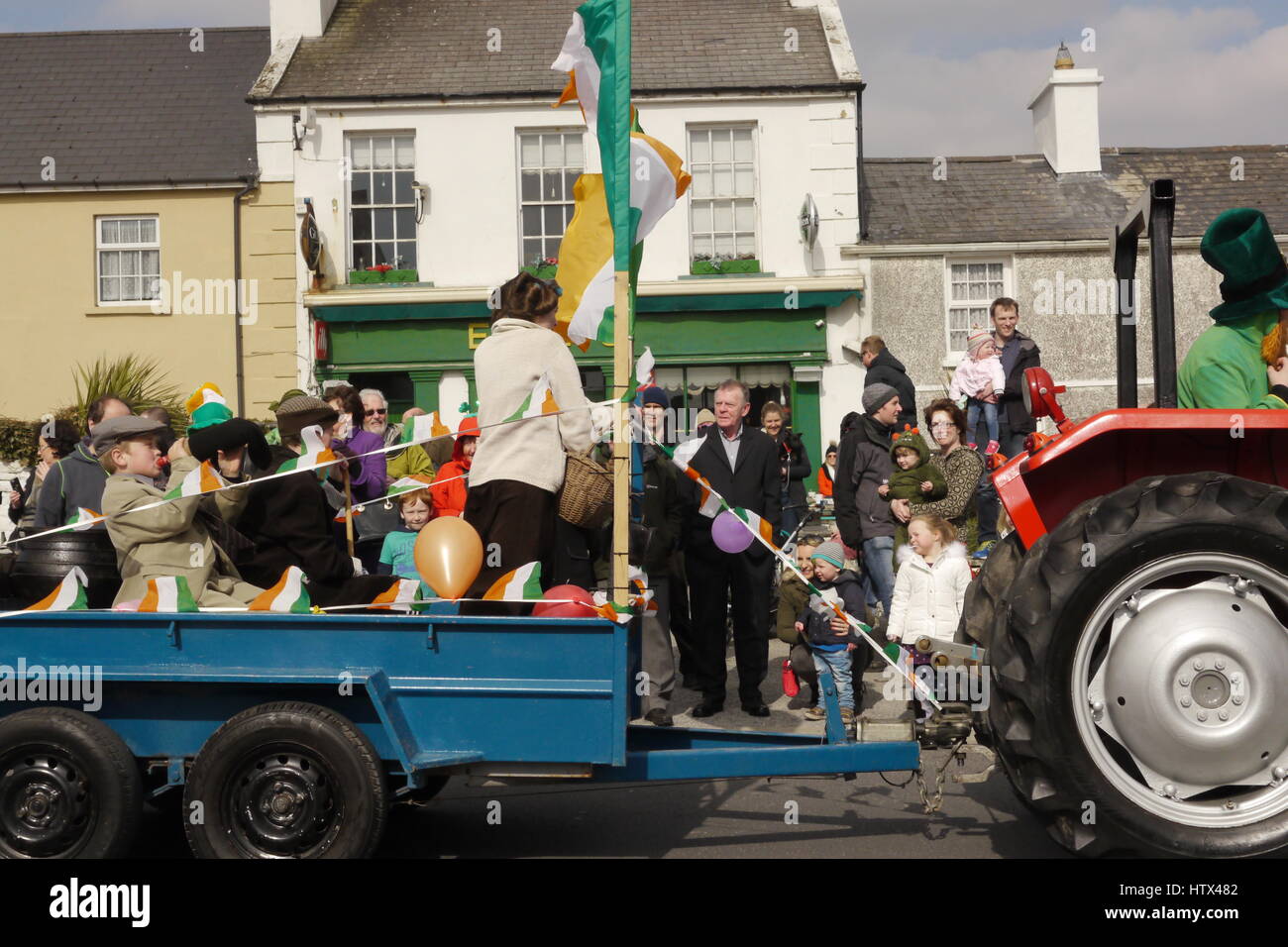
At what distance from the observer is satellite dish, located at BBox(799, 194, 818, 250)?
1886cm

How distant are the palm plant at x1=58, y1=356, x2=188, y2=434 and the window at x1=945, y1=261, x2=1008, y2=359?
34.1 ft

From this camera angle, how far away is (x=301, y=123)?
63.3 feet

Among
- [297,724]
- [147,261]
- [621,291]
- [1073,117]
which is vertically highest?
[1073,117]

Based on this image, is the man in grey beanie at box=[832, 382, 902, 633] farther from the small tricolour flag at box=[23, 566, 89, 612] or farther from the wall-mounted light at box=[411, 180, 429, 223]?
the wall-mounted light at box=[411, 180, 429, 223]

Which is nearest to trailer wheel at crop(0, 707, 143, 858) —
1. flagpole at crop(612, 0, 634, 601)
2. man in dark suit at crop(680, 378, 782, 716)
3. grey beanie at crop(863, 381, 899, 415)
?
flagpole at crop(612, 0, 634, 601)

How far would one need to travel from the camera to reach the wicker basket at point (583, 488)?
18.4 feet

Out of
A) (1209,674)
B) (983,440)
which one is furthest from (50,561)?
(983,440)

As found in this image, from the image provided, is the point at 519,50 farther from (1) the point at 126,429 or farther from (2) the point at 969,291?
(1) the point at 126,429

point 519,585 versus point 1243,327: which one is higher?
point 1243,327

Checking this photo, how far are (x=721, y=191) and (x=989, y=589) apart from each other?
14784mm

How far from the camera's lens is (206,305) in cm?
2011

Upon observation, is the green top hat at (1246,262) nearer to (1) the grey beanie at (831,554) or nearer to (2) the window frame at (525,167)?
(1) the grey beanie at (831,554)

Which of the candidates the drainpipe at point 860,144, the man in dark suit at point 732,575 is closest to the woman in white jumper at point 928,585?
the man in dark suit at point 732,575

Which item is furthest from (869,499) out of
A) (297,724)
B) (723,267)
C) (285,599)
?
(723,267)
